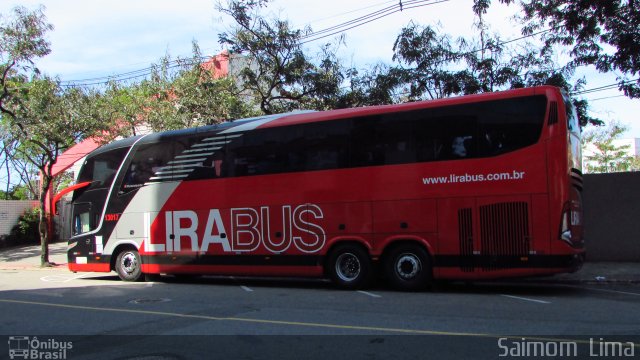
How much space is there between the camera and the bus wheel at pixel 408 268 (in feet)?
37.0

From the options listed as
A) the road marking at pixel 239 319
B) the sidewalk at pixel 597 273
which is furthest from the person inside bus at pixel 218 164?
the sidewalk at pixel 597 273

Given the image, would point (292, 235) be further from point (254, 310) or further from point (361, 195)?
point (254, 310)

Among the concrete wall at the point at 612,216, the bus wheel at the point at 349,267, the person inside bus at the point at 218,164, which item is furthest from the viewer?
the concrete wall at the point at 612,216

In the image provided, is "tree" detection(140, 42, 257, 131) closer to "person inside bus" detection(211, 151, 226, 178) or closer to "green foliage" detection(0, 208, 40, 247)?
"person inside bus" detection(211, 151, 226, 178)

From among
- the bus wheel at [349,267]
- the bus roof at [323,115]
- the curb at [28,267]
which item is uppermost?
the bus roof at [323,115]

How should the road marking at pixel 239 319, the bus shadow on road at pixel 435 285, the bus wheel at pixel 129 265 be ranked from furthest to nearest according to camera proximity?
the bus wheel at pixel 129 265 < the bus shadow on road at pixel 435 285 < the road marking at pixel 239 319

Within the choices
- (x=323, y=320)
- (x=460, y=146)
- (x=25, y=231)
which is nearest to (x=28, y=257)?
(x=25, y=231)

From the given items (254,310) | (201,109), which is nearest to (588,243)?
(254,310)

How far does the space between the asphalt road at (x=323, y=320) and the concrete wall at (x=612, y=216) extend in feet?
11.6

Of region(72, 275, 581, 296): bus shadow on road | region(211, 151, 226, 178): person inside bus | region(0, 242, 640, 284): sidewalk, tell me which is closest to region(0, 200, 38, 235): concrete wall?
region(0, 242, 640, 284): sidewalk

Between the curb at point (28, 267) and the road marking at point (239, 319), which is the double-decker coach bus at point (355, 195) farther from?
the curb at point (28, 267)

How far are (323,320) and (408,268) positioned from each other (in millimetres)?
3821

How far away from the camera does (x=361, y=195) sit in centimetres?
1195

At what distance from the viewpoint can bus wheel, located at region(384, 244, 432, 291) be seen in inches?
444
